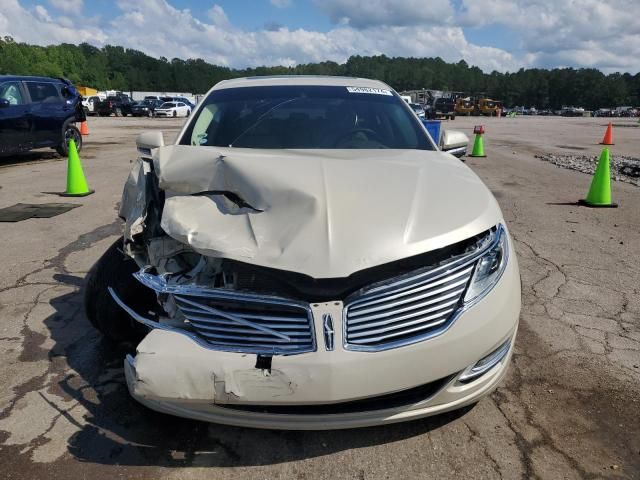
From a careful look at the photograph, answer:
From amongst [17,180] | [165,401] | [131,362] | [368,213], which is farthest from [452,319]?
[17,180]

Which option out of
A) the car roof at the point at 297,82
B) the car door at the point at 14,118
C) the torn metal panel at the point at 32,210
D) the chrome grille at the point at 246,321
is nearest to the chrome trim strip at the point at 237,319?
the chrome grille at the point at 246,321

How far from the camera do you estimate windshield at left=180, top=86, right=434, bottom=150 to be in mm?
3480

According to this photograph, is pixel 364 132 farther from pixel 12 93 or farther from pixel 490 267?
pixel 12 93

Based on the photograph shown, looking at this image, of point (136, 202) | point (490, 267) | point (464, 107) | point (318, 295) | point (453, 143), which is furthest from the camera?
point (464, 107)

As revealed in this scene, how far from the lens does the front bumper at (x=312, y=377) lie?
1909mm

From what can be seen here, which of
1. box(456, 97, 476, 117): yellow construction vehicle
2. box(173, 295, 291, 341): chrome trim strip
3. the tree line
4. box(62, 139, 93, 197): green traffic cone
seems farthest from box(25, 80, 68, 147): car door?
the tree line

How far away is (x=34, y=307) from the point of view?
12.4ft

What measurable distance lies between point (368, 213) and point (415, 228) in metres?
0.21

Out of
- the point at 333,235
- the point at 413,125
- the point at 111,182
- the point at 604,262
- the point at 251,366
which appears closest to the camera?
the point at 251,366

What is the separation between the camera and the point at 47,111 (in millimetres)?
11930

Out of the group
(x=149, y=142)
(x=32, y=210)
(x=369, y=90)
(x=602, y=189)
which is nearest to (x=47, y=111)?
(x=32, y=210)

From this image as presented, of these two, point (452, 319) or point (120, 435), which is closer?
point (452, 319)

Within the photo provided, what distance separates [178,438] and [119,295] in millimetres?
841

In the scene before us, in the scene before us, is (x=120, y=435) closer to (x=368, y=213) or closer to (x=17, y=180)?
(x=368, y=213)
